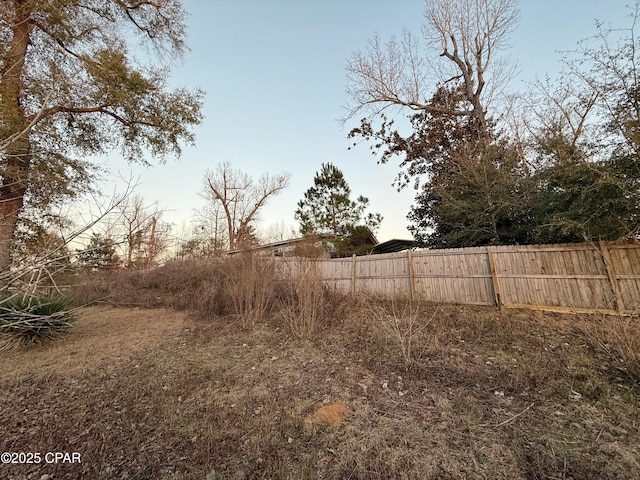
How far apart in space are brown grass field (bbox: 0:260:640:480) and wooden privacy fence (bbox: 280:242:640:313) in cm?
103

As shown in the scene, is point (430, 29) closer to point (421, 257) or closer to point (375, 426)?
point (421, 257)

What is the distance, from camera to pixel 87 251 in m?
1.83

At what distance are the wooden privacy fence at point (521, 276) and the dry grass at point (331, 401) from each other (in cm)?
129

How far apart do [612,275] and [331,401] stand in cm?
600

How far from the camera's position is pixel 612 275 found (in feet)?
15.4

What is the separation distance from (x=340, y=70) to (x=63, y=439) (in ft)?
40.4

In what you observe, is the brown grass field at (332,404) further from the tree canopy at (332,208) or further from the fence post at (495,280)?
the tree canopy at (332,208)

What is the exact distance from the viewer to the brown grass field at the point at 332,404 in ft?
5.65

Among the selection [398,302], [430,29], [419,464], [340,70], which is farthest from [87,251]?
[430,29]

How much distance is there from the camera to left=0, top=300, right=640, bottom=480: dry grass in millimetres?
1720

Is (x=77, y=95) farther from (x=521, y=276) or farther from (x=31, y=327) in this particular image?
(x=521, y=276)

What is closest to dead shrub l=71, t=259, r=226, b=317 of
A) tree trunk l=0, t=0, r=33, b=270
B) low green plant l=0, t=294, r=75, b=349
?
low green plant l=0, t=294, r=75, b=349

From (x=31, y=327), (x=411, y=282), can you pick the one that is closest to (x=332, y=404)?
(x=31, y=327)

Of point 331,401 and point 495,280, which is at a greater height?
point 495,280
